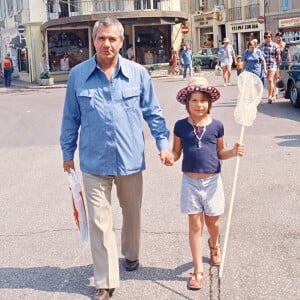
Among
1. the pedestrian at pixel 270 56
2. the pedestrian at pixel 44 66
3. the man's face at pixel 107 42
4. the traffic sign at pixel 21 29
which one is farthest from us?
the traffic sign at pixel 21 29

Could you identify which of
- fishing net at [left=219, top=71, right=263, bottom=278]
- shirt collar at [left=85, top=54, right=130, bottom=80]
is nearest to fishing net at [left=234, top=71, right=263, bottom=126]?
fishing net at [left=219, top=71, right=263, bottom=278]

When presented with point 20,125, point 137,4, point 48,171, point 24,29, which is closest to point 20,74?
point 24,29

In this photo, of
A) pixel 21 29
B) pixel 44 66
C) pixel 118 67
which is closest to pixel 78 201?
pixel 118 67

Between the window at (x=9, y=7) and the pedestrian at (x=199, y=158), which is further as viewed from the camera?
the window at (x=9, y=7)

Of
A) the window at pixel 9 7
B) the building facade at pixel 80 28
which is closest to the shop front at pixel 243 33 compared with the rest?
the building facade at pixel 80 28

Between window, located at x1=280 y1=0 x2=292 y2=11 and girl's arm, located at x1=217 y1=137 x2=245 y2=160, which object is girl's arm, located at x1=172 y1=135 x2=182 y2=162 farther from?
window, located at x1=280 y1=0 x2=292 y2=11

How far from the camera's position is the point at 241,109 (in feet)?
15.4

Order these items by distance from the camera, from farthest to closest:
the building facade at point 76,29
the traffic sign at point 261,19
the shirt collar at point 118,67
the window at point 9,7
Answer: the traffic sign at point 261,19
the window at point 9,7
the building facade at point 76,29
the shirt collar at point 118,67

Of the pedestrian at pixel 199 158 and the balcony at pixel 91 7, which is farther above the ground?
the balcony at pixel 91 7

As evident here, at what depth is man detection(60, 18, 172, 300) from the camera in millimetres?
4395

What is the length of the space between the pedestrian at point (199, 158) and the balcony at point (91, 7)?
30.5 meters

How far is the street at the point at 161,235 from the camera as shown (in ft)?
15.0

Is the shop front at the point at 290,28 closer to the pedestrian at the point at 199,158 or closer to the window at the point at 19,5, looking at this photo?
the window at the point at 19,5

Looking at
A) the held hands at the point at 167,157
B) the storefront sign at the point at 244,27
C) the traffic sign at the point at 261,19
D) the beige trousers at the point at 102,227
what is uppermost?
the traffic sign at the point at 261,19
